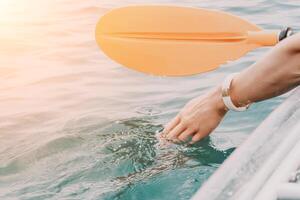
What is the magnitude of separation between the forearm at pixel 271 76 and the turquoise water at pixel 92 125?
1.20 ft

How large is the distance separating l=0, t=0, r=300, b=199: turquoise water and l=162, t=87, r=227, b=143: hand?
140 mm

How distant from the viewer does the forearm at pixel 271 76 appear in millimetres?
1791

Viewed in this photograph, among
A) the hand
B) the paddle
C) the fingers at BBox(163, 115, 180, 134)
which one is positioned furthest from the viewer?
the paddle

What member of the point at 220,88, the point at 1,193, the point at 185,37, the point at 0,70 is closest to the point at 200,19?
the point at 185,37

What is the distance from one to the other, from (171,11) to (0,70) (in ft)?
4.72

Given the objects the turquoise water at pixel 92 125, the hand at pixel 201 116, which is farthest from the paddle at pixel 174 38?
the hand at pixel 201 116

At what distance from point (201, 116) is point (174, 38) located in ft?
2.64

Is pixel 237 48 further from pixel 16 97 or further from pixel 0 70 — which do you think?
pixel 0 70

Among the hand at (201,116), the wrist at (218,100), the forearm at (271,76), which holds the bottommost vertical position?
the hand at (201,116)

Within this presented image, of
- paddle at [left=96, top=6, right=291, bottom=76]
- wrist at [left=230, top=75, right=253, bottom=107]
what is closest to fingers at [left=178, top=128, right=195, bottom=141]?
wrist at [left=230, top=75, right=253, bottom=107]

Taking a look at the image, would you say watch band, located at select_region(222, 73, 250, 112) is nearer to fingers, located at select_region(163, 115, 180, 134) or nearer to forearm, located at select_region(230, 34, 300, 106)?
forearm, located at select_region(230, 34, 300, 106)

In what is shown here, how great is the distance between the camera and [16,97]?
10.9ft

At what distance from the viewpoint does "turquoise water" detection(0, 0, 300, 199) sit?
7.09 feet

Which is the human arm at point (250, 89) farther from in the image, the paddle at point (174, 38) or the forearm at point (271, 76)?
the paddle at point (174, 38)
